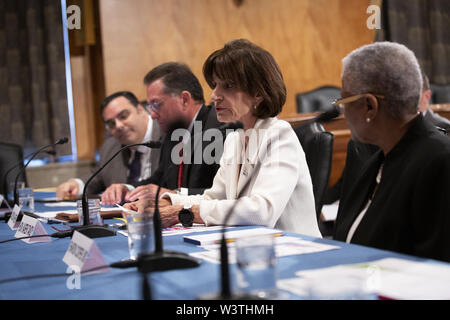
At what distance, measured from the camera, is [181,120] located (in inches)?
127

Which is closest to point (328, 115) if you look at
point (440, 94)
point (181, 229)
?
point (181, 229)

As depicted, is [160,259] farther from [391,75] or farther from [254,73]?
[254,73]

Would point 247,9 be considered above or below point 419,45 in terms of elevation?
above

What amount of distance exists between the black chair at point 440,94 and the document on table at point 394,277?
4.79m

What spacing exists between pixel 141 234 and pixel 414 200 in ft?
2.27

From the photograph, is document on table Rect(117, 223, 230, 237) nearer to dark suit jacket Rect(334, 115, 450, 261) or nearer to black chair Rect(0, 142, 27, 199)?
dark suit jacket Rect(334, 115, 450, 261)

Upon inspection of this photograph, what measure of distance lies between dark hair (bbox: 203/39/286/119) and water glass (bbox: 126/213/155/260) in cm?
90

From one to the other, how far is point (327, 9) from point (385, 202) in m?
5.71

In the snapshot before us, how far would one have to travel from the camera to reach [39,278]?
1.27 metres

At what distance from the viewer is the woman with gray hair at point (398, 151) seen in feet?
4.33

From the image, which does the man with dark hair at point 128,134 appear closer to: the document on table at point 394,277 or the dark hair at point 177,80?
the dark hair at point 177,80

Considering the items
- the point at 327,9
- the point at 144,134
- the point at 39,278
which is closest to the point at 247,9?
the point at 327,9

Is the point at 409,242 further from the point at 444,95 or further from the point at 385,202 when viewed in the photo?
the point at 444,95

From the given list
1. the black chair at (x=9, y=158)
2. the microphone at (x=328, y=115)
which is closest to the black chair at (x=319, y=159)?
the microphone at (x=328, y=115)
